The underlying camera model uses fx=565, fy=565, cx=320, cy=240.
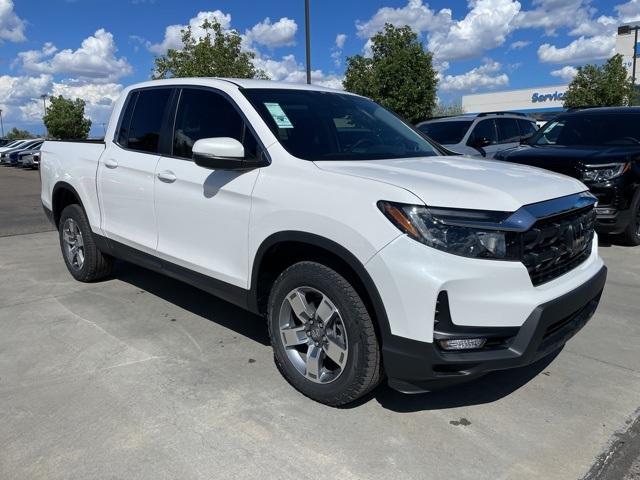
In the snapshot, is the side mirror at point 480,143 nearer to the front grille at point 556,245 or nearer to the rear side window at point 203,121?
the front grille at point 556,245

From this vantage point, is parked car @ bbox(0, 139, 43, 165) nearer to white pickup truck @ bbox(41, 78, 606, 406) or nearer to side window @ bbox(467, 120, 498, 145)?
side window @ bbox(467, 120, 498, 145)

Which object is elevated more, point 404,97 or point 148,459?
point 404,97

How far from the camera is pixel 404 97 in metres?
23.5

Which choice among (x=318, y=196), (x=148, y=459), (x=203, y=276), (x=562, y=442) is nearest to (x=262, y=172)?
(x=318, y=196)

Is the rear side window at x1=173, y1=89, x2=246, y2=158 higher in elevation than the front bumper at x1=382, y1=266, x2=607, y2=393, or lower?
higher

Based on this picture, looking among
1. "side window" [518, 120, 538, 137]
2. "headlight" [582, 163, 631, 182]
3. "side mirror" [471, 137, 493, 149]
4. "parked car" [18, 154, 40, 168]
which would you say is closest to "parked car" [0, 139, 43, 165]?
"parked car" [18, 154, 40, 168]

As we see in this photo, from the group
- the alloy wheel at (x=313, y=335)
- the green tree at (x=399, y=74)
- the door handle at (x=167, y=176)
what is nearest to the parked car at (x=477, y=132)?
the door handle at (x=167, y=176)

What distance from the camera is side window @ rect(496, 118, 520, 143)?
11297mm

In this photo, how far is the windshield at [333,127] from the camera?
11.7 feet

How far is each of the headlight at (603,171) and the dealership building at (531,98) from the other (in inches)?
2272

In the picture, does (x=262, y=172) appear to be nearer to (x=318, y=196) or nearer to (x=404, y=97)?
(x=318, y=196)

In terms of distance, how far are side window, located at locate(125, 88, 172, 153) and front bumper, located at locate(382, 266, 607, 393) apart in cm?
262

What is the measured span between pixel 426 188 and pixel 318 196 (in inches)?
23.0

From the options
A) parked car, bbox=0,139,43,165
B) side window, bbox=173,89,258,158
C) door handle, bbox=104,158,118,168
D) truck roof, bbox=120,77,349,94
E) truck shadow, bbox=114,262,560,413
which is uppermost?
truck roof, bbox=120,77,349,94
